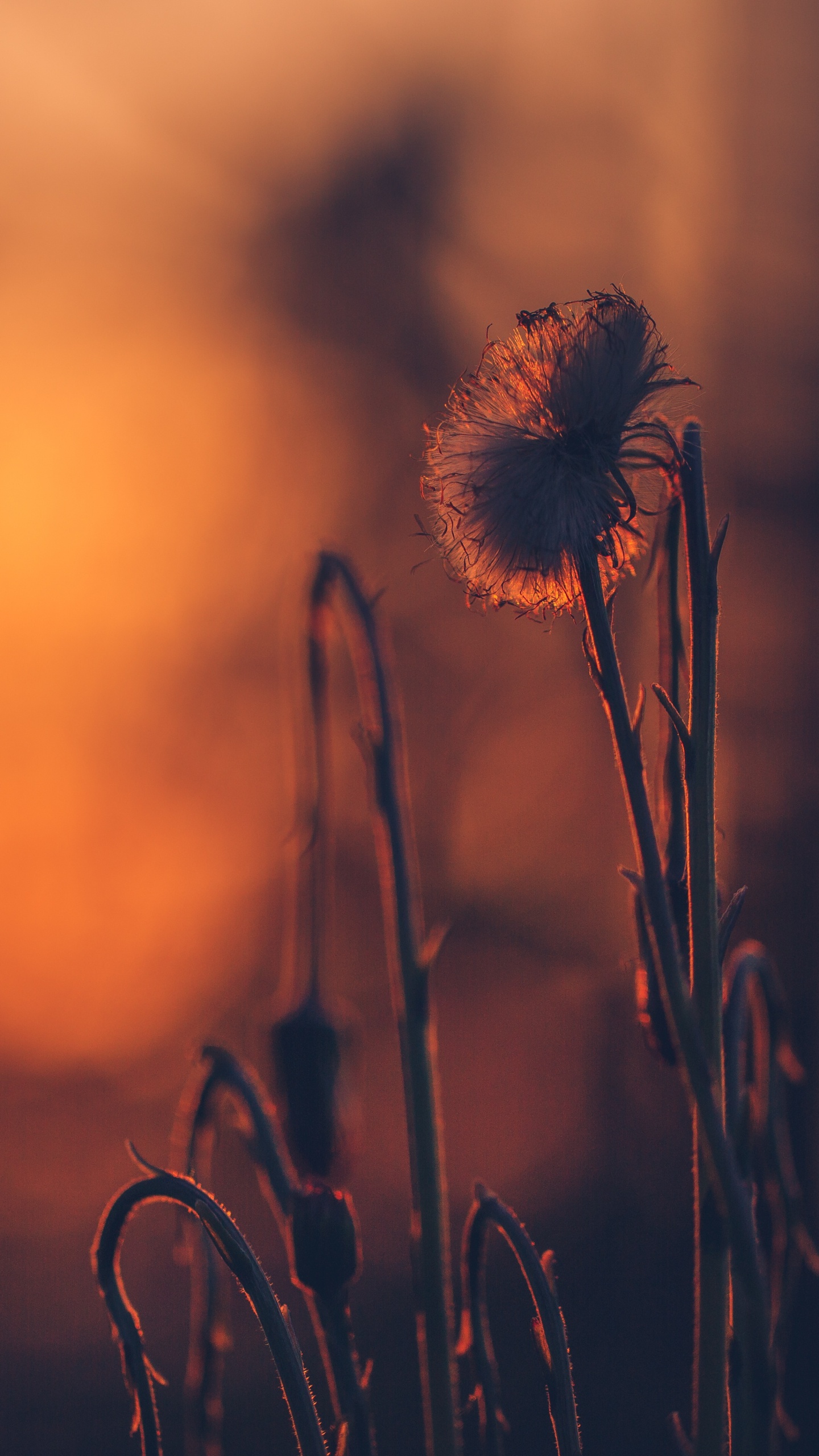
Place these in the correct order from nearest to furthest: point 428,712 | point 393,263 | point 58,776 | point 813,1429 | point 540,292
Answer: point 813,1429 < point 540,292 < point 58,776 < point 428,712 < point 393,263

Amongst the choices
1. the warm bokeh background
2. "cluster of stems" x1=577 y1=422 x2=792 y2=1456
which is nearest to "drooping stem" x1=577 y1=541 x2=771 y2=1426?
"cluster of stems" x1=577 y1=422 x2=792 y2=1456

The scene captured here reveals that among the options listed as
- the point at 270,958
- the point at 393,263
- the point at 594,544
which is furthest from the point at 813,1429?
the point at 393,263

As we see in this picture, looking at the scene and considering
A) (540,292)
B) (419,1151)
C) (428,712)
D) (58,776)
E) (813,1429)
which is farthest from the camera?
(428,712)

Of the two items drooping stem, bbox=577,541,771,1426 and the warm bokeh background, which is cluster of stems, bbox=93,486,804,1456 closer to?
drooping stem, bbox=577,541,771,1426

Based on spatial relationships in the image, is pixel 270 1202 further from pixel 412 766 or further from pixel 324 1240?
pixel 412 766

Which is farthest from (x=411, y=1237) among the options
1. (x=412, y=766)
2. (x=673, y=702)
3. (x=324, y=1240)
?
(x=412, y=766)

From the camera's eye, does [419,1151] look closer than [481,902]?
Yes

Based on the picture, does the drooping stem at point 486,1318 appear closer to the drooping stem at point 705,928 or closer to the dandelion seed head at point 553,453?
the drooping stem at point 705,928

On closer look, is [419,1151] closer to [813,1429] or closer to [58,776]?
[813,1429]
